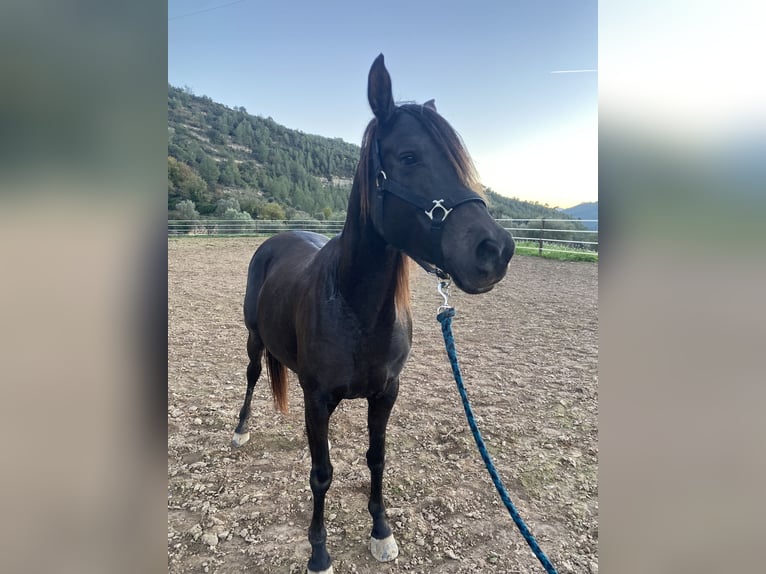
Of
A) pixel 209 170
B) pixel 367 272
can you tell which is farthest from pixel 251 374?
pixel 209 170

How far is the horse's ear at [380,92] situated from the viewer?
1.61 metres

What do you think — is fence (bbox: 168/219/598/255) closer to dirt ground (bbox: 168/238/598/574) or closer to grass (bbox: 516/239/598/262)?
grass (bbox: 516/239/598/262)

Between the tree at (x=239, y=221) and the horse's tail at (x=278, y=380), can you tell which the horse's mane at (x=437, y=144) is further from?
the tree at (x=239, y=221)

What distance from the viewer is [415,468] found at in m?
2.78

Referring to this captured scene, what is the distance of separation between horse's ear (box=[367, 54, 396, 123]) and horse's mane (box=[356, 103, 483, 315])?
0.13 feet

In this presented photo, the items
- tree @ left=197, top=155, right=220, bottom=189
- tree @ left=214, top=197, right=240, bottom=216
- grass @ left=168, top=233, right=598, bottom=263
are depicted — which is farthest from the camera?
tree @ left=197, top=155, right=220, bottom=189

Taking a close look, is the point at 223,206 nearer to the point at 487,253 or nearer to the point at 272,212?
the point at 272,212

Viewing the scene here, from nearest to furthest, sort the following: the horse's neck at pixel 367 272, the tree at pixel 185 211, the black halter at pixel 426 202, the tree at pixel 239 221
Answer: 1. the black halter at pixel 426 202
2. the horse's neck at pixel 367 272
3. the tree at pixel 239 221
4. the tree at pixel 185 211

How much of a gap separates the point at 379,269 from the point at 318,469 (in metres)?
1.10

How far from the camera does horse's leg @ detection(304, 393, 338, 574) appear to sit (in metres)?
1.98

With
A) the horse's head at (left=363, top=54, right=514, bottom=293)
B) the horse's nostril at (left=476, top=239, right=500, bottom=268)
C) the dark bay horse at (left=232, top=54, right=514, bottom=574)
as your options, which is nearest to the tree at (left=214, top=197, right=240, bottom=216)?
the dark bay horse at (left=232, top=54, right=514, bottom=574)

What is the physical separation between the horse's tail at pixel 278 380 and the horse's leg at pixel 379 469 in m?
1.12

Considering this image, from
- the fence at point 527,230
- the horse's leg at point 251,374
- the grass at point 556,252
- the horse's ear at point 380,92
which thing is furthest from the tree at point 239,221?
the horse's ear at point 380,92
